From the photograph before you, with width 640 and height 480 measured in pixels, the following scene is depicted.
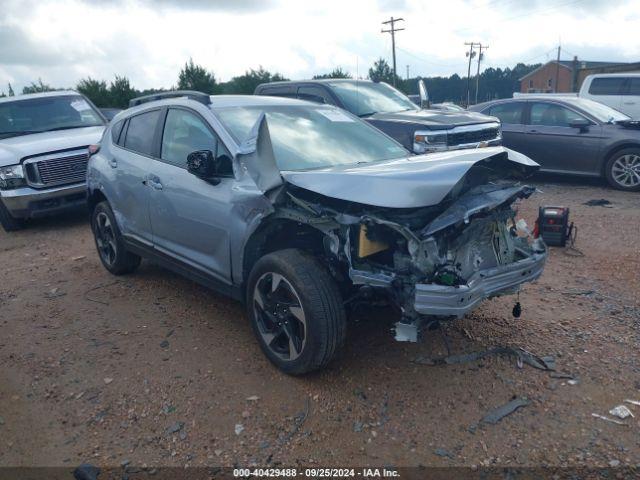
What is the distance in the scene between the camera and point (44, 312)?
498 cm

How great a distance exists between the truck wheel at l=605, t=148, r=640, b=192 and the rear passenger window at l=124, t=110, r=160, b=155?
25.2ft

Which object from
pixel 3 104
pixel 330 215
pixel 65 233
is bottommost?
pixel 65 233

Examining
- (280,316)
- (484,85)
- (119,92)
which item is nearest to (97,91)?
(119,92)

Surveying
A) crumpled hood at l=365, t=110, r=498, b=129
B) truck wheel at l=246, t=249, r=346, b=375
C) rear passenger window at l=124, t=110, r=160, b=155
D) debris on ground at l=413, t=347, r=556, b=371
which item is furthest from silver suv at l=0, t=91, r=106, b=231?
debris on ground at l=413, t=347, r=556, b=371

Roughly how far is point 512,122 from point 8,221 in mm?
8904

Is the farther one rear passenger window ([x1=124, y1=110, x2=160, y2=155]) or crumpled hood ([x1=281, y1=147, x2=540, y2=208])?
rear passenger window ([x1=124, y1=110, x2=160, y2=155])

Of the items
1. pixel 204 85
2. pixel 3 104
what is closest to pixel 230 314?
pixel 3 104

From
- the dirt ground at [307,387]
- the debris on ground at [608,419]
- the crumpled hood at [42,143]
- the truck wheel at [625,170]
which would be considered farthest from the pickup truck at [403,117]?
the debris on ground at [608,419]

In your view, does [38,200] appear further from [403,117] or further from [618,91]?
[618,91]

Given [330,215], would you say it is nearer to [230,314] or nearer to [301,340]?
[301,340]

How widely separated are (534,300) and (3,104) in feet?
28.4

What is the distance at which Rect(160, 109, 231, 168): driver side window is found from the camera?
167 inches

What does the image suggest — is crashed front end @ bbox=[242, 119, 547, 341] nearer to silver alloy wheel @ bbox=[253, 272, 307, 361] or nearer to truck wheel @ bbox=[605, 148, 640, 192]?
silver alloy wheel @ bbox=[253, 272, 307, 361]

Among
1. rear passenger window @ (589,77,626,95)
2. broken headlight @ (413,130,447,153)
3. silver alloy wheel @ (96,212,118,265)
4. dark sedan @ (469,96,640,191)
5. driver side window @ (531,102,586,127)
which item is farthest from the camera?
rear passenger window @ (589,77,626,95)
